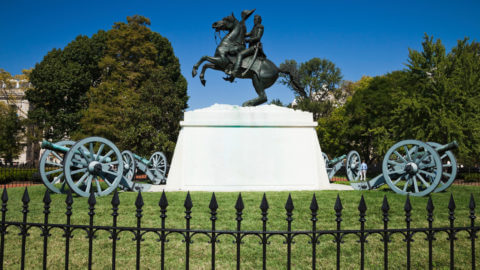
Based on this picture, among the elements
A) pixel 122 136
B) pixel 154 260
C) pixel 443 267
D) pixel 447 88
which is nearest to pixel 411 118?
pixel 447 88

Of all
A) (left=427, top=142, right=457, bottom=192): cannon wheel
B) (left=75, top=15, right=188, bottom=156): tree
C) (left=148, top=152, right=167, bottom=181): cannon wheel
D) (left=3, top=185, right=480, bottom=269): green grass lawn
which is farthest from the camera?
(left=75, top=15, right=188, bottom=156): tree

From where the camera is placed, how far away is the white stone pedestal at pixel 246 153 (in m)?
11.1

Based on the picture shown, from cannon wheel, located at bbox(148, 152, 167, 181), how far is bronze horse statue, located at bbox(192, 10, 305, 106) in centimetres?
548

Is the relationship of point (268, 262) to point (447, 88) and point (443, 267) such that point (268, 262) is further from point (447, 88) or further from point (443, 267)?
point (447, 88)

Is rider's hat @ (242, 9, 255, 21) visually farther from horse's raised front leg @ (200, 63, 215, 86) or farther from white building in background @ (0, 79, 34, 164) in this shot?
white building in background @ (0, 79, 34, 164)

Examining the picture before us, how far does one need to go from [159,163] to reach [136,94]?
8.91 m

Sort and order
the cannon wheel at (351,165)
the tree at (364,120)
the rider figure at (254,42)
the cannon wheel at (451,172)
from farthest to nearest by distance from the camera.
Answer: the tree at (364,120) → the cannon wheel at (351,165) → the rider figure at (254,42) → the cannon wheel at (451,172)

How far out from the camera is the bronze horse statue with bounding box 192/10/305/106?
11891 millimetres

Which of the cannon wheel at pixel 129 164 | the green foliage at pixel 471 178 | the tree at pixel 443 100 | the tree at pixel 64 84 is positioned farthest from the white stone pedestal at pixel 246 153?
the tree at pixel 64 84

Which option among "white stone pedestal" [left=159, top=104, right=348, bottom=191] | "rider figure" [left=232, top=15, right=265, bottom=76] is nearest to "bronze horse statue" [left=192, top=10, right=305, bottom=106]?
"rider figure" [left=232, top=15, right=265, bottom=76]

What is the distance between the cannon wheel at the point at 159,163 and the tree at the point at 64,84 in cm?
1399

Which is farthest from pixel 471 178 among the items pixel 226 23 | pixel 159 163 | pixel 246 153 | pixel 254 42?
pixel 159 163

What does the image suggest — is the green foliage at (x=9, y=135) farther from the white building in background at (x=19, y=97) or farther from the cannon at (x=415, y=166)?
the cannon at (x=415, y=166)

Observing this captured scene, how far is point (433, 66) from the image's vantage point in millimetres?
21094
